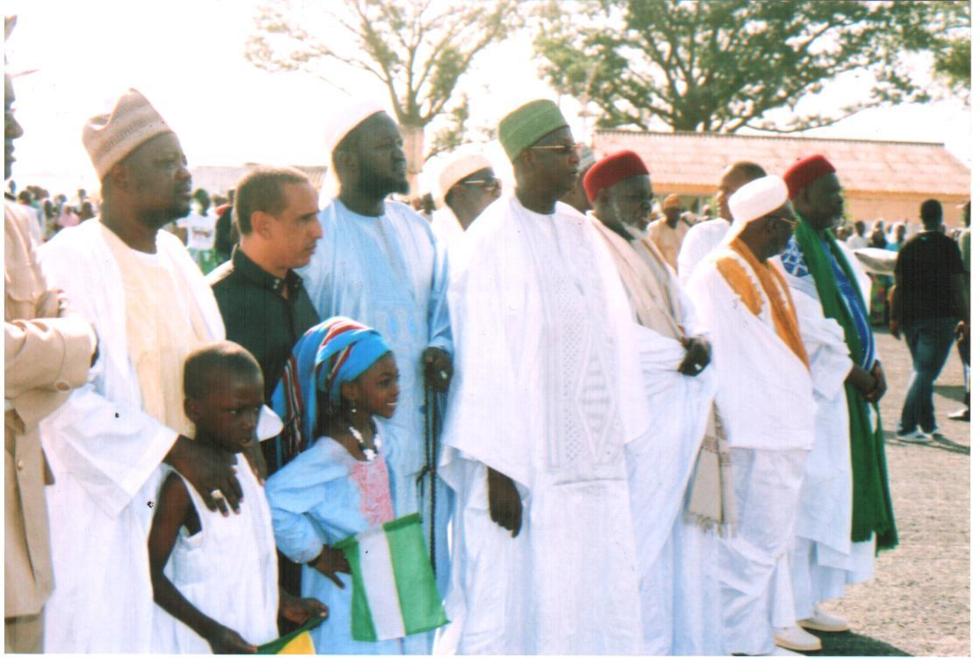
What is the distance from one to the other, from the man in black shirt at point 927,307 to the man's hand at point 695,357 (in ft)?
19.9

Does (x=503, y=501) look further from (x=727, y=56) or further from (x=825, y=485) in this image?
(x=727, y=56)

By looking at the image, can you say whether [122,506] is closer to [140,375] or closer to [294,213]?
[140,375]

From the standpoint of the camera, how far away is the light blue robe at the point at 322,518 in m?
3.40

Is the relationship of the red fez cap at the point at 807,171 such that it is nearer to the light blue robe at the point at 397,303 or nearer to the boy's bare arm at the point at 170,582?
the light blue robe at the point at 397,303

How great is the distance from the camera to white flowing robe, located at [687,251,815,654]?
501 centimetres

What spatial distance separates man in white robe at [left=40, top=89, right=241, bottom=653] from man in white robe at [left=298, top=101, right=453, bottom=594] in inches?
30.3

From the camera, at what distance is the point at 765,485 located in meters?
5.06

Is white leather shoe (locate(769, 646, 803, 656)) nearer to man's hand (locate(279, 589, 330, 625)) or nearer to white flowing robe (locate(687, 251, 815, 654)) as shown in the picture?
white flowing robe (locate(687, 251, 815, 654))

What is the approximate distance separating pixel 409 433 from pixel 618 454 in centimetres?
84

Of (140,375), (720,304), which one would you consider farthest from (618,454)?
(140,375)

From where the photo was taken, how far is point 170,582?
3008 millimetres

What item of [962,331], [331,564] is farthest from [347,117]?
[962,331]

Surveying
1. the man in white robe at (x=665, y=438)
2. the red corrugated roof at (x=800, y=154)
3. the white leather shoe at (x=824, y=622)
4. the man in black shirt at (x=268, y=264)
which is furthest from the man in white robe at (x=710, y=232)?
the red corrugated roof at (x=800, y=154)

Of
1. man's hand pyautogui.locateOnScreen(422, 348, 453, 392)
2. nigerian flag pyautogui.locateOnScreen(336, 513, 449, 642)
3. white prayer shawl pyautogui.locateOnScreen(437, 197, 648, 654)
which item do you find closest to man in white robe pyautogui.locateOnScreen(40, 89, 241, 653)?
nigerian flag pyautogui.locateOnScreen(336, 513, 449, 642)
